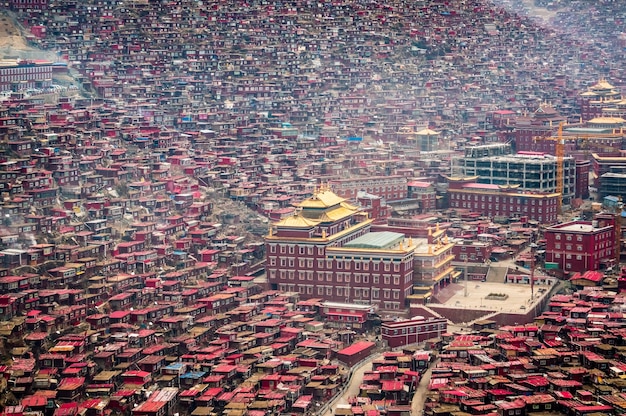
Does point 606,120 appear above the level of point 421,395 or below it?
above

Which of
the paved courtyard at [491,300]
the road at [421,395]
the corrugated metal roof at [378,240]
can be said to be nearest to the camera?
the road at [421,395]

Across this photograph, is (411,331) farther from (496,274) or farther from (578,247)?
(578,247)

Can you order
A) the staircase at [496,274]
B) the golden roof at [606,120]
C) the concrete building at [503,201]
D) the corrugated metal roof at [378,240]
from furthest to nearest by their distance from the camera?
the golden roof at [606,120], the concrete building at [503,201], the staircase at [496,274], the corrugated metal roof at [378,240]

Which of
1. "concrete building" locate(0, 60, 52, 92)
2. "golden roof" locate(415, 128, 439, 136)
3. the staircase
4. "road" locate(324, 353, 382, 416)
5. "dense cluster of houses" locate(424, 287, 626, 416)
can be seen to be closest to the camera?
"dense cluster of houses" locate(424, 287, 626, 416)

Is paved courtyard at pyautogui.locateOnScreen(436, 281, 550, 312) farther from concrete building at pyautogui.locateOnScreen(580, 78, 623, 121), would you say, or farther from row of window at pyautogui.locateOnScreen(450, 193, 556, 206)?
concrete building at pyautogui.locateOnScreen(580, 78, 623, 121)

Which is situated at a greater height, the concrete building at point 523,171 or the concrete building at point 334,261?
the concrete building at point 523,171

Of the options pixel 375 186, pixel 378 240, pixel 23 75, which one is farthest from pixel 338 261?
pixel 23 75

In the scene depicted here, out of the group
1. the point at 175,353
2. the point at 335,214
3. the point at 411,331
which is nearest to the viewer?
the point at 175,353

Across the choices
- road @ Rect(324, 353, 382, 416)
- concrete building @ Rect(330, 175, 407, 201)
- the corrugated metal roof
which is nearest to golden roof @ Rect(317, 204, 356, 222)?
the corrugated metal roof

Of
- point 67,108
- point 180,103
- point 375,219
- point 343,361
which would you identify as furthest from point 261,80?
point 343,361

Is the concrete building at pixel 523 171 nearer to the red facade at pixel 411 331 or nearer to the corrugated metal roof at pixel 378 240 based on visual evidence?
the corrugated metal roof at pixel 378 240

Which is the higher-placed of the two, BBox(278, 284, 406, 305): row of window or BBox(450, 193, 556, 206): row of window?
BBox(450, 193, 556, 206): row of window

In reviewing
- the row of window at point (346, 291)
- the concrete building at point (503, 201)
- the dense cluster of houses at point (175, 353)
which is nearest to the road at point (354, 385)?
the dense cluster of houses at point (175, 353)
